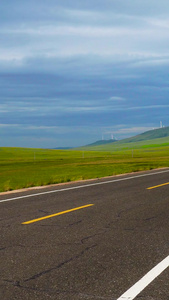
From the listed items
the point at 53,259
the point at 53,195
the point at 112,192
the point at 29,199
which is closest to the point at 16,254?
the point at 53,259

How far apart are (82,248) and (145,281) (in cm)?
177

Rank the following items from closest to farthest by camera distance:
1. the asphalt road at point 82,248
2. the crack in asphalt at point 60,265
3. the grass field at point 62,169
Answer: the asphalt road at point 82,248
the crack in asphalt at point 60,265
the grass field at point 62,169

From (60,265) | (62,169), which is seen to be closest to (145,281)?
(60,265)

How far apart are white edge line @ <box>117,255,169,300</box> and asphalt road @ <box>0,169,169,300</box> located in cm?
6

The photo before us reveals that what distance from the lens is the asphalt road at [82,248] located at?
5.02m

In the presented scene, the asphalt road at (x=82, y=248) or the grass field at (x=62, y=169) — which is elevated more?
the asphalt road at (x=82, y=248)

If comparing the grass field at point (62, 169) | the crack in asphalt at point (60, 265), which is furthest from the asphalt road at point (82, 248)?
the grass field at point (62, 169)

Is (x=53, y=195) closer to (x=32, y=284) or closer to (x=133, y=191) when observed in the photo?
(x=133, y=191)

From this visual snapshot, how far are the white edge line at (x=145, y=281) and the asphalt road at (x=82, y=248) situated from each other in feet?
0.20

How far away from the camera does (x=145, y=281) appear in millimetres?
5230

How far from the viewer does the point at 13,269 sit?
18.8 feet

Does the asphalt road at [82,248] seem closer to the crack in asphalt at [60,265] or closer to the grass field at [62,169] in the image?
the crack in asphalt at [60,265]

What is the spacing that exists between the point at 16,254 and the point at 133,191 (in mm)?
8739

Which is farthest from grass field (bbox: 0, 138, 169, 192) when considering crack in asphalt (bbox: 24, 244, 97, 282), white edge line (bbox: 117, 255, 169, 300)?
white edge line (bbox: 117, 255, 169, 300)
